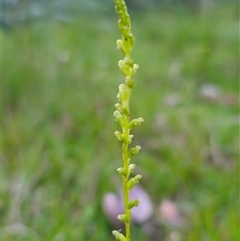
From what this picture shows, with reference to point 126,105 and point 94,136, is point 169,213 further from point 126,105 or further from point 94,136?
point 126,105

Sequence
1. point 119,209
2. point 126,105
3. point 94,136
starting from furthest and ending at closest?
point 94,136, point 119,209, point 126,105

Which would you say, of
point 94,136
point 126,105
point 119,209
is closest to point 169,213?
point 119,209

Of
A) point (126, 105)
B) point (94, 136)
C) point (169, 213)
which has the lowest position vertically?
point (169, 213)

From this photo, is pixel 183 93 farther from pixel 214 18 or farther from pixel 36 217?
pixel 214 18

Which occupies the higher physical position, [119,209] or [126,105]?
[126,105]

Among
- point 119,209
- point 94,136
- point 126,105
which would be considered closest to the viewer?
point 126,105

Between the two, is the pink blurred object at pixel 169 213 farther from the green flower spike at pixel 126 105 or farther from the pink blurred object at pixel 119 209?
the green flower spike at pixel 126 105

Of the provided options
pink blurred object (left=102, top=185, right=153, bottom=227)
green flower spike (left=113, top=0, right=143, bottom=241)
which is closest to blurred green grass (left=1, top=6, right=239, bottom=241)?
pink blurred object (left=102, top=185, right=153, bottom=227)

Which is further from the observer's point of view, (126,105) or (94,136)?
(94,136)
